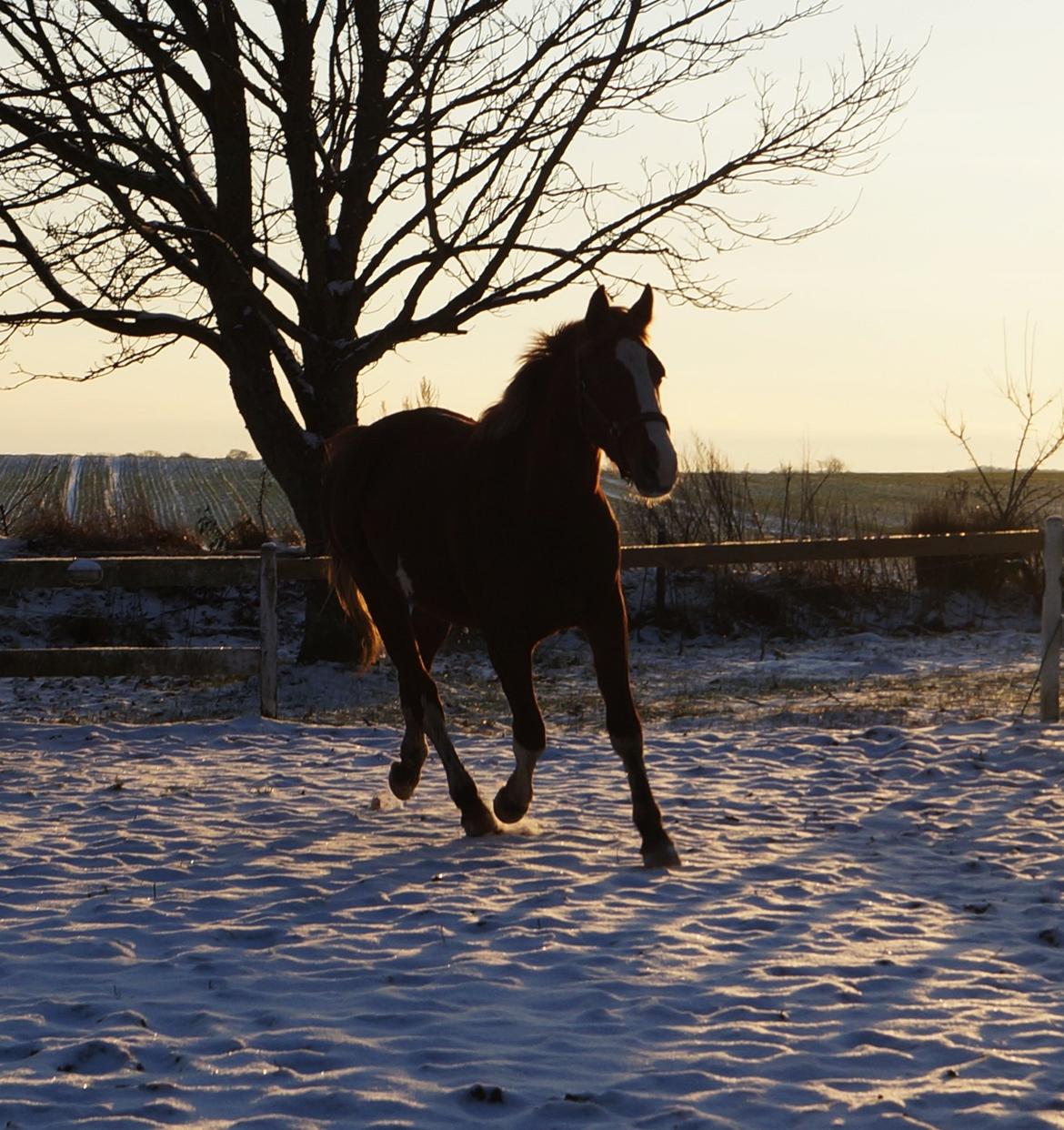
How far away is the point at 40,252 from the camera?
1295cm

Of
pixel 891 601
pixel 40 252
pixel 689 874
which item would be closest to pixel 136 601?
pixel 40 252

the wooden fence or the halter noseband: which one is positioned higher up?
the halter noseband

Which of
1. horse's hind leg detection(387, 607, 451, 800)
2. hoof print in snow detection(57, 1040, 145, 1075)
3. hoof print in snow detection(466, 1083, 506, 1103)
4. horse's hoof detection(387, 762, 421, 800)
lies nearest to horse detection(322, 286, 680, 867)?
horse's hind leg detection(387, 607, 451, 800)

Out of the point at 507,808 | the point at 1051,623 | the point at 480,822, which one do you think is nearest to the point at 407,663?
the point at 480,822

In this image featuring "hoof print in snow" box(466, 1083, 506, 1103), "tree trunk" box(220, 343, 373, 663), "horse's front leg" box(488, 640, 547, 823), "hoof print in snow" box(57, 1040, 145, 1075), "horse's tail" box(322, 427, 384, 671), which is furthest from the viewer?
"tree trunk" box(220, 343, 373, 663)

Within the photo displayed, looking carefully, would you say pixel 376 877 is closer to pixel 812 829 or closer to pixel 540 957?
pixel 540 957

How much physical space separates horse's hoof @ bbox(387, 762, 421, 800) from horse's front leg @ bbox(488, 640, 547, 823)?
1.16 metres

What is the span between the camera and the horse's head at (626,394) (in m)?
5.51

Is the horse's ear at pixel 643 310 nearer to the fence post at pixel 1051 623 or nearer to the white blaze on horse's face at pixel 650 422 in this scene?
the white blaze on horse's face at pixel 650 422

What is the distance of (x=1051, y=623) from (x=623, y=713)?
190 inches

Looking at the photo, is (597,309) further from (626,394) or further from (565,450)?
(565,450)

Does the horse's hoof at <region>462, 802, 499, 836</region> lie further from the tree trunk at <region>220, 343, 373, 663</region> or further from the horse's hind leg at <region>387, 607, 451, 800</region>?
the tree trunk at <region>220, 343, 373, 663</region>

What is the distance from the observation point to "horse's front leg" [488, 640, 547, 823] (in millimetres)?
6285

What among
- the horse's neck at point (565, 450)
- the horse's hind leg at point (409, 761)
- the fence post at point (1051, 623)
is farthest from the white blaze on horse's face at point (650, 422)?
the fence post at point (1051, 623)
